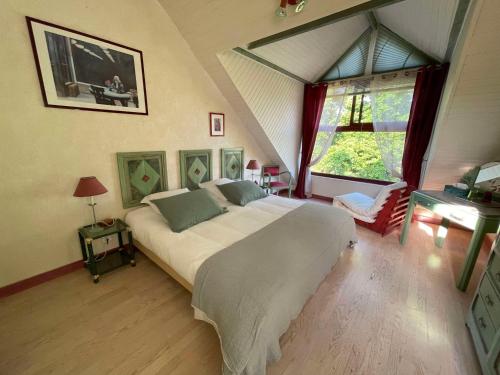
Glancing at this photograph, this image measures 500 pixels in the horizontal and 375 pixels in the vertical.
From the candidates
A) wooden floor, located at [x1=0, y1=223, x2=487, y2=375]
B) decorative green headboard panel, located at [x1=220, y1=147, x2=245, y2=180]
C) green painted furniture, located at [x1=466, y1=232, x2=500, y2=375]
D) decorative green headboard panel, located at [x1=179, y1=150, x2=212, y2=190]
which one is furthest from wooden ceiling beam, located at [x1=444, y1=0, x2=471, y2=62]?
decorative green headboard panel, located at [x1=179, y1=150, x2=212, y2=190]

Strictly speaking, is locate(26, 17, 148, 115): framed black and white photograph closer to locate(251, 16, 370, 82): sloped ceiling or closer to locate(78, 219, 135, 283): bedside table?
locate(78, 219, 135, 283): bedside table

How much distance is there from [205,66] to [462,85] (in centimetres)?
286

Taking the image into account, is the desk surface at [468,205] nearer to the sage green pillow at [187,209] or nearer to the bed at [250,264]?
the bed at [250,264]

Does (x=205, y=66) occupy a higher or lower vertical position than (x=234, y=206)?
higher

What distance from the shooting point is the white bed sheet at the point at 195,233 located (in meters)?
1.52

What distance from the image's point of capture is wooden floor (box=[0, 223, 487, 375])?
1.24m

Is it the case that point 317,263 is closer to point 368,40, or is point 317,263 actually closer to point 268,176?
point 268,176

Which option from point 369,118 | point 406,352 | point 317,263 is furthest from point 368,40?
point 406,352

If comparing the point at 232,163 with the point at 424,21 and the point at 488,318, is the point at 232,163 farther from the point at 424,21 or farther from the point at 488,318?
the point at 488,318

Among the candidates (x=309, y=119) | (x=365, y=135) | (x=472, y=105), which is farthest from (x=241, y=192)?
(x=365, y=135)

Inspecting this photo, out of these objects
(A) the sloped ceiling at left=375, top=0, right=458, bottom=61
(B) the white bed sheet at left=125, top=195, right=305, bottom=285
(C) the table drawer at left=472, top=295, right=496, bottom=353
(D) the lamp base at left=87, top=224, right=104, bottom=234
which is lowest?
(C) the table drawer at left=472, top=295, right=496, bottom=353

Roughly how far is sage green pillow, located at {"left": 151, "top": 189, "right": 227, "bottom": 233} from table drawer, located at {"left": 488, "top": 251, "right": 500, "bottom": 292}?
2.17 meters

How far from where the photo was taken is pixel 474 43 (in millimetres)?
1604

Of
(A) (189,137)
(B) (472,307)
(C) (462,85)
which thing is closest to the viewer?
(B) (472,307)
